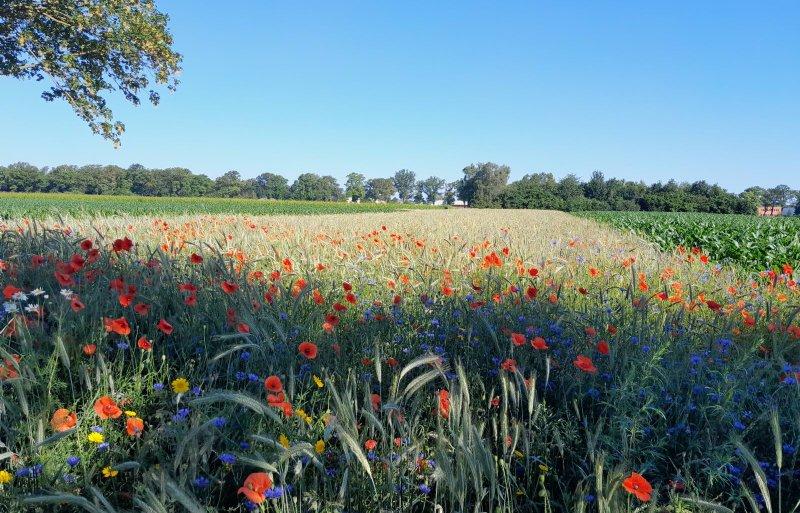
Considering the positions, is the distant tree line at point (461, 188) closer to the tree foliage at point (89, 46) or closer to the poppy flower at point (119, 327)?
the tree foliage at point (89, 46)

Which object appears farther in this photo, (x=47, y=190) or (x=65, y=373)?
(x=47, y=190)

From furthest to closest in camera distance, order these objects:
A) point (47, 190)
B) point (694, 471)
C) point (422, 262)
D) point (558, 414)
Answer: point (47, 190) < point (422, 262) < point (558, 414) < point (694, 471)

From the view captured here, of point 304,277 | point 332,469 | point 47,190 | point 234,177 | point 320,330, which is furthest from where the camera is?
point 234,177

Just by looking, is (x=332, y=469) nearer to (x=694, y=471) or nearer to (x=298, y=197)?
(x=694, y=471)


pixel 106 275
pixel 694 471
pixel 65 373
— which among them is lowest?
pixel 694 471

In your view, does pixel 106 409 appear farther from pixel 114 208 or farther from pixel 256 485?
pixel 114 208

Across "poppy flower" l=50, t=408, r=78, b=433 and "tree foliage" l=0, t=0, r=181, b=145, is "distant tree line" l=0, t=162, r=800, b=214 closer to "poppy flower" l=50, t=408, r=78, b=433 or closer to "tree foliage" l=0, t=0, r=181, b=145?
"tree foliage" l=0, t=0, r=181, b=145

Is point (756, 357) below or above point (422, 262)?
below

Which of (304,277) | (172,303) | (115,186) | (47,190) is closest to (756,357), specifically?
(304,277)

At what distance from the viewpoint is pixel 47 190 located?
11169 cm

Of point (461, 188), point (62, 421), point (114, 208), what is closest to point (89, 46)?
point (114, 208)

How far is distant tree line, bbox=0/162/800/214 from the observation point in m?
80.4

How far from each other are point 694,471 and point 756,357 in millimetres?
1521

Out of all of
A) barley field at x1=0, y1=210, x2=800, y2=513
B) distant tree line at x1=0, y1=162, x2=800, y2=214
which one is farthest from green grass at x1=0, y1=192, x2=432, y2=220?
distant tree line at x1=0, y1=162, x2=800, y2=214
